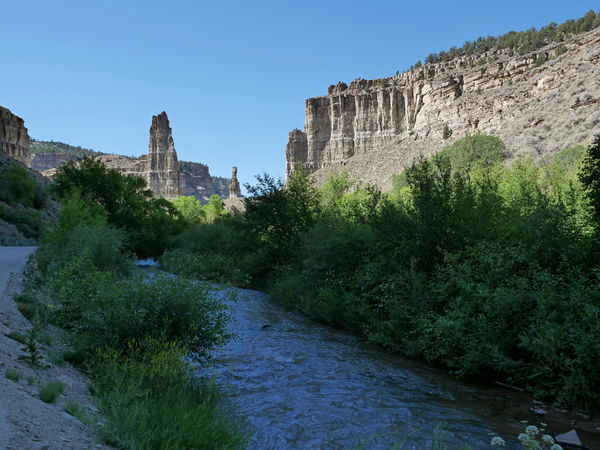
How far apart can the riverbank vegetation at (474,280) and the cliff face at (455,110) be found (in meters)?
26.8

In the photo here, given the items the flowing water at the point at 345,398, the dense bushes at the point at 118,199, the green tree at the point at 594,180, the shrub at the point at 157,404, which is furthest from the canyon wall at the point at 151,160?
the shrub at the point at 157,404

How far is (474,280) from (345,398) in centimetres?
475

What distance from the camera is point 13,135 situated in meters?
80.8

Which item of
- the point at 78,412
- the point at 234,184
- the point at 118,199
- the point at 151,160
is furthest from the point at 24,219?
the point at 151,160

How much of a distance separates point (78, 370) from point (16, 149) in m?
86.8

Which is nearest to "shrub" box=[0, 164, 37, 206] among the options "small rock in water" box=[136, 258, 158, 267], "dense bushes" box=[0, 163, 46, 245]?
"dense bushes" box=[0, 163, 46, 245]

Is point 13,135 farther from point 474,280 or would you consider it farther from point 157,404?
point 157,404

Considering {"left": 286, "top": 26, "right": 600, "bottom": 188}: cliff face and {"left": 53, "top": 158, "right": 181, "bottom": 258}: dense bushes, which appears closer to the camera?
{"left": 53, "top": 158, "right": 181, "bottom": 258}: dense bushes

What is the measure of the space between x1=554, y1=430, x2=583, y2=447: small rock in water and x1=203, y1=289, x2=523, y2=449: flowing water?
622mm

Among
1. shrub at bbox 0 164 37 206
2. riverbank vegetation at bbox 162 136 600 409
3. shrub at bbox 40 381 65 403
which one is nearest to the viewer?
shrub at bbox 40 381 65 403

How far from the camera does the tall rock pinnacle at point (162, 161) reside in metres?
138

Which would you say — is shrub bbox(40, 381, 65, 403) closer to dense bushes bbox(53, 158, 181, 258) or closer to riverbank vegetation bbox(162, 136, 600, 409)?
riverbank vegetation bbox(162, 136, 600, 409)

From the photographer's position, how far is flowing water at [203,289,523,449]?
6.61 metres

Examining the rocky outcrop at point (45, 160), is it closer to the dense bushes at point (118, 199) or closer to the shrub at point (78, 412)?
the dense bushes at point (118, 199)
